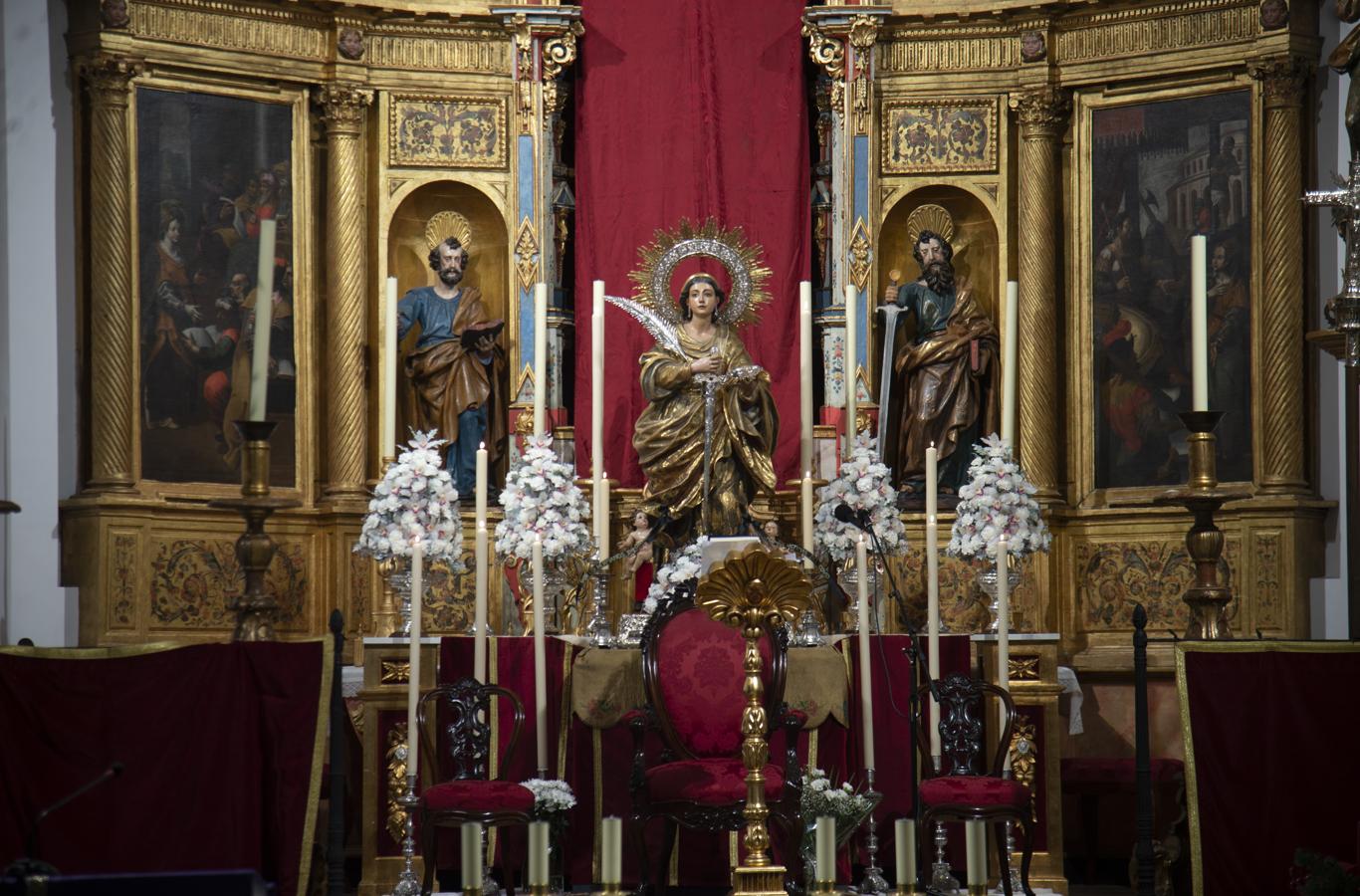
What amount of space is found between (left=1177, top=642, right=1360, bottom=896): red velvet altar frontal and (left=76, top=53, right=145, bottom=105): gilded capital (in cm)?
560

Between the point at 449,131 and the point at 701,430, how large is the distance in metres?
2.26

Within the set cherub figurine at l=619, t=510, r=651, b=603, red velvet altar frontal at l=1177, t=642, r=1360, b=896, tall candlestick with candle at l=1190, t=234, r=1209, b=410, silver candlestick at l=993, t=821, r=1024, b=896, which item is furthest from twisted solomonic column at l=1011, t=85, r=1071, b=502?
red velvet altar frontal at l=1177, t=642, r=1360, b=896

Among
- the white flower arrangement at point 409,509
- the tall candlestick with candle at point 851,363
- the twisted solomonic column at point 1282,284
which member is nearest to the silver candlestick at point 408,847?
the white flower arrangement at point 409,509

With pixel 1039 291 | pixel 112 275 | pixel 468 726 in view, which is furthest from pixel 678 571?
pixel 112 275

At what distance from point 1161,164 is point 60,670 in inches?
232

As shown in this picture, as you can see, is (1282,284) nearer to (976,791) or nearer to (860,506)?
(860,506)

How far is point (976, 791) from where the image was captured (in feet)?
22.2

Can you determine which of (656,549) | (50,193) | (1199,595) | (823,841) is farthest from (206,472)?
(823,841)

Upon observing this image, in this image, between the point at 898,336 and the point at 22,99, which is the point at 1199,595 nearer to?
the point at 898,336

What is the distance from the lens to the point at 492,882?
735 cm

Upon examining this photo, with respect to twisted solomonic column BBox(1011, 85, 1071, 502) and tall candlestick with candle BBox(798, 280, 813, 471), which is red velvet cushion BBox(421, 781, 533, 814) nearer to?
tall candlestick with candle BBox(798, 280, 813, 471)

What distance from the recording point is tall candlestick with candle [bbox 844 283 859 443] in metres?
8.85

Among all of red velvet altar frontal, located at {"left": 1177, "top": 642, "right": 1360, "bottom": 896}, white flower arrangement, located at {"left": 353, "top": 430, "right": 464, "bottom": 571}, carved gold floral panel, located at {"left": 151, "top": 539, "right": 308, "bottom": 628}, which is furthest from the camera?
carved gold floral panel, located at {"left": 151, "top": 539, "right": 308, "bottom": 628}

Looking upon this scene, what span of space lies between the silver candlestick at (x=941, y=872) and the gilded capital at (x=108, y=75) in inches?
196
